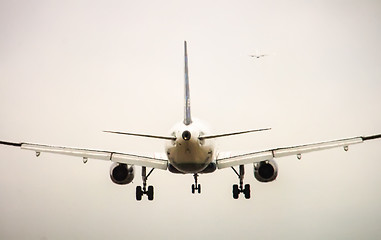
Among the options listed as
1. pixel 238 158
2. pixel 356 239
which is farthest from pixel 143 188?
pixel 356 239

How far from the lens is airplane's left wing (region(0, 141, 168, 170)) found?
24.7 meters

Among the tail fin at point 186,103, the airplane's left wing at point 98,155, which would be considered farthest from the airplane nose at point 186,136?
the airplane's left wing at point 98,155

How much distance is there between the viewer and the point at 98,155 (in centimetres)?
2539

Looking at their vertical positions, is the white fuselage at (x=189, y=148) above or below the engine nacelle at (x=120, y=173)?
below

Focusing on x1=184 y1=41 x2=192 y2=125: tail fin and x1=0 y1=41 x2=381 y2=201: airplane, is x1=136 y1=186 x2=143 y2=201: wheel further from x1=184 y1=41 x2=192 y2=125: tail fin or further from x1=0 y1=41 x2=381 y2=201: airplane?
x1=184 y1=41 x2=192 y2=125: tail fin

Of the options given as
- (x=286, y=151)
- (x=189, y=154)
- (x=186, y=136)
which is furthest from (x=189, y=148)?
(x=286, y=151)

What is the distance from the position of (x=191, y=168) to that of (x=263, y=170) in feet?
24.4

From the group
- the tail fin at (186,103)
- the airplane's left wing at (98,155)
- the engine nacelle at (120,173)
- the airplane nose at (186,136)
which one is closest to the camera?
the airplane nose at (186,136)

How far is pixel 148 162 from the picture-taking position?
86.7 ft

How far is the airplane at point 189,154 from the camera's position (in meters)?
21.4

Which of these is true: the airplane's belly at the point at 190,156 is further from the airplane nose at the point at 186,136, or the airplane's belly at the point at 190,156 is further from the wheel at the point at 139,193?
the wheel at the point at 139,193

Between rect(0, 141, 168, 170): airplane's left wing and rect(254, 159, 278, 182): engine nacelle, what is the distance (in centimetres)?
623

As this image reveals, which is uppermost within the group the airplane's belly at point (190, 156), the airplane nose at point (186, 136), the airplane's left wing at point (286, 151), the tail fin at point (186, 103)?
the tail fin at point (186, 103)

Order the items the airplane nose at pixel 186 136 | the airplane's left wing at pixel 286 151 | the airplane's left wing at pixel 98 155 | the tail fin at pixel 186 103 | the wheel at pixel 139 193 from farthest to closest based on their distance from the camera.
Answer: the wheel at pixel 139 193
the airplane's left wing at pixel 98 155
the airplane's left wing at pixel 286 151
the tail fin at pixel 186 103
the airplane nose at pixel 186 136
